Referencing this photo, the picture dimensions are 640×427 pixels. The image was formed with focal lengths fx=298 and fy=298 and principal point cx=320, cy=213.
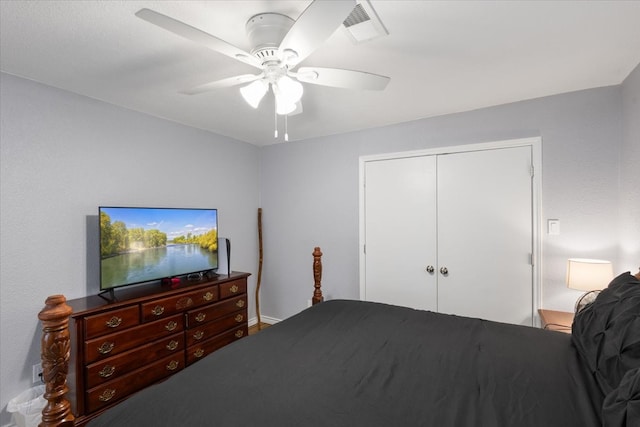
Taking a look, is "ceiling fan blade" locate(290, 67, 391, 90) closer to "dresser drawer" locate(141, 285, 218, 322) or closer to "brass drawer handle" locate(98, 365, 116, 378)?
"dresser drawer" locate(141, 285, 218, 322)

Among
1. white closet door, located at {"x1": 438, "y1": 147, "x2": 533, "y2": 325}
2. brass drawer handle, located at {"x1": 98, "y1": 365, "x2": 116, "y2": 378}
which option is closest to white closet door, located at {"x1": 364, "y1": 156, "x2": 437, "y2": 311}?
white closet door, located at {"x1": 438, "y1": 147, "x2": 533, "y2": 325}

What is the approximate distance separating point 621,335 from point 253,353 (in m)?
1.48

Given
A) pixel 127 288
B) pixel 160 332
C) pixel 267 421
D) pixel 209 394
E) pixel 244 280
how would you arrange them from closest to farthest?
1. pixel 267 421
2. pixel 209 394
3. pixel 160 332
4. pixel 127 288
5. pixel 244 280

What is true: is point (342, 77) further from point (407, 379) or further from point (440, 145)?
point (440, 145)

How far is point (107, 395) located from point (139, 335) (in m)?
0.41

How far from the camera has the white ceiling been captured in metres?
1.43

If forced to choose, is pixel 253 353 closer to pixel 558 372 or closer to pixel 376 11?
pixel 558 372

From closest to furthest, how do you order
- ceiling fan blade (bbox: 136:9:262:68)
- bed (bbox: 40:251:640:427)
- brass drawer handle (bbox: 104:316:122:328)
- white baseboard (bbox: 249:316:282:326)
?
bed (bbox: 40:251:640:427)
ceiling fan blade (bbox: 136:9:262:68)
brass drawer handle (bbox: 104:316:122:328)
white baseboard (bbox: 249:316:282:326)

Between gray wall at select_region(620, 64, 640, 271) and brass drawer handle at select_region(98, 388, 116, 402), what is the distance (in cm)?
370

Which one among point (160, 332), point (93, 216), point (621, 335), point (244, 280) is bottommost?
point (160, 332)

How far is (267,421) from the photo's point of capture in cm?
98

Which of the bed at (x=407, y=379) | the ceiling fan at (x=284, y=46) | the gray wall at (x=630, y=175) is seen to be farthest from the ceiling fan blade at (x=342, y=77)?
the gray wall at (x=630, y=175)

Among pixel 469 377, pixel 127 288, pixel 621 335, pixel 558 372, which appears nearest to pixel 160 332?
pixel 127 288

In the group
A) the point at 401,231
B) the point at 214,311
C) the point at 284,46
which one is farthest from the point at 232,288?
the point at 284,46
